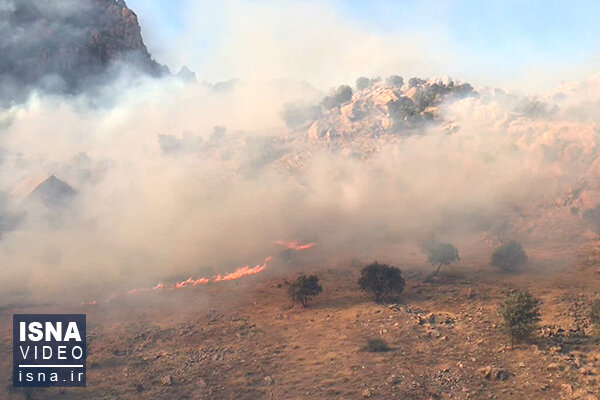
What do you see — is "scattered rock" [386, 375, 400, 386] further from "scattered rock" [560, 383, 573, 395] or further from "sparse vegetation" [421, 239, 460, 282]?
"sparse vegetation" [421, 239, 460, 282]

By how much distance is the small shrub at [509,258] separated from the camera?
4797cm

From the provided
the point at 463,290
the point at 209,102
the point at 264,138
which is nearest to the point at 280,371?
the point at 463,290

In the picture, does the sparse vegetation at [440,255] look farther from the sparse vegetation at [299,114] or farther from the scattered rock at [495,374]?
the sparse vegetation at [299,114]

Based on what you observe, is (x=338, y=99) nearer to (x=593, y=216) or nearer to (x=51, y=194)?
(x=593, y=216)

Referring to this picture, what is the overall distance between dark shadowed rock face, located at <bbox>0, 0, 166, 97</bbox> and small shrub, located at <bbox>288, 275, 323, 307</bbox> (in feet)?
414

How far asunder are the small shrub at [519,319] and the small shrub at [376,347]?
877cm

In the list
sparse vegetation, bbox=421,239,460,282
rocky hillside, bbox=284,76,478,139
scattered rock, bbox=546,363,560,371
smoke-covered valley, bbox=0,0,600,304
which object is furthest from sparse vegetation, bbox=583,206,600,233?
rocky hillside, bbox=284,76,478,139

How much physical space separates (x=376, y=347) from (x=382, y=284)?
1036 centimetres

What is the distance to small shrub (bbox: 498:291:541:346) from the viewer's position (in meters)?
30.0

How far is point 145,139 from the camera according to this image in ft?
353

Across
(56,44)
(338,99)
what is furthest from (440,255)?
(56,44)

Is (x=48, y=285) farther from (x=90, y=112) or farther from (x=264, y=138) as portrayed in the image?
(x=90, y=112)

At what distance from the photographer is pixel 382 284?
4084 cm

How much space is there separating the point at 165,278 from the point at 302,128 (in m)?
62.8
